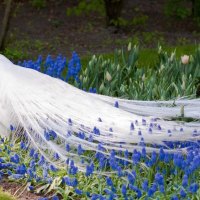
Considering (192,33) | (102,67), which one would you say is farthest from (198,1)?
(102,67)

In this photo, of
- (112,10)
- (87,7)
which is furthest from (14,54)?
(112,10)

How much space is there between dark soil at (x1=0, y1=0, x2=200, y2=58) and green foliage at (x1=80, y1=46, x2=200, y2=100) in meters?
3.45

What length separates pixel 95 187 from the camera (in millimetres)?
4020

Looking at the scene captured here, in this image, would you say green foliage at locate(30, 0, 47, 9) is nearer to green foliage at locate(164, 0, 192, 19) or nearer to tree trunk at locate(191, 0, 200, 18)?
green foliage at locate(164, 0, 192, 19)

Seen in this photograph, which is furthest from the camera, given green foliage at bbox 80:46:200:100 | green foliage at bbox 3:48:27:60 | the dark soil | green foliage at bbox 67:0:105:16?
green foliage at bbox 67:0:105:16

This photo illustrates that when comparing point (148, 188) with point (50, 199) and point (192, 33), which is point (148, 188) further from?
point (192, 33)

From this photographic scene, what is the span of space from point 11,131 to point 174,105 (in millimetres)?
1150

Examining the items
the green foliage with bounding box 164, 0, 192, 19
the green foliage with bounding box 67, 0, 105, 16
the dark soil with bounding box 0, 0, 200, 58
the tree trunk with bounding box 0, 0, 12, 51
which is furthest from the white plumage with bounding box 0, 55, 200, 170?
the green foliage with bounding box 164, 0, 192, 19

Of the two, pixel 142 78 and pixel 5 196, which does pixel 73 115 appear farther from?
pixel 142 78

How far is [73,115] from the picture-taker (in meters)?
4.35

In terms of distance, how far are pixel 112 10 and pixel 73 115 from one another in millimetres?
6847

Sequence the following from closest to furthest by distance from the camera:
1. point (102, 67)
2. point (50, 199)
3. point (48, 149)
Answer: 1. point (50, 199)
2. point (48, 149)
3. point (102, 67)

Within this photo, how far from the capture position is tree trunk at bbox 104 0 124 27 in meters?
10.9

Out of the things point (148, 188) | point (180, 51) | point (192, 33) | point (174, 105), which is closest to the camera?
point (148, 188)
